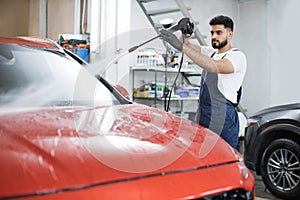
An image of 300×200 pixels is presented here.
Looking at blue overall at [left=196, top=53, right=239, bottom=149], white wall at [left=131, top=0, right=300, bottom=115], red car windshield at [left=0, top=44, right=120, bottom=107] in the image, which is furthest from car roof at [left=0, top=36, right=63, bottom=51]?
white wall at [left=131, top=0, right=300, bottom=115]

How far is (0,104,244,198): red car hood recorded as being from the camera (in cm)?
101

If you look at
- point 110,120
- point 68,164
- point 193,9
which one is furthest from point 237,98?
point 193,9

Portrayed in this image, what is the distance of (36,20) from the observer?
600cm

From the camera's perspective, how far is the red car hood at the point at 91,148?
1.01 metres

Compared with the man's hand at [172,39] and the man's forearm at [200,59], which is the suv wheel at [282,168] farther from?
the man's hand at [172,39]

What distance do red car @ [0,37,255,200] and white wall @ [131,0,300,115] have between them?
3.89 m

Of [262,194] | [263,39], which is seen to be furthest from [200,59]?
[263,39]

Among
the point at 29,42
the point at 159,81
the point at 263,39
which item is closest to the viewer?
the point at 29,42

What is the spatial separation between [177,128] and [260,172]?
7.48ft

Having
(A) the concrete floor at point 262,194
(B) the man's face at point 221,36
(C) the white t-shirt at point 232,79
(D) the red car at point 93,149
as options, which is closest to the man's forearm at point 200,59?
(C) the white t-shirt at point 232,79

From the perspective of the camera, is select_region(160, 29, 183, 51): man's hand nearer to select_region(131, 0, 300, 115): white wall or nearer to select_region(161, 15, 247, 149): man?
select_region(161, 15, 247, 149): man

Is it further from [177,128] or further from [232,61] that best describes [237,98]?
[177,128]

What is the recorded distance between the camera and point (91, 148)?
3.94 feet

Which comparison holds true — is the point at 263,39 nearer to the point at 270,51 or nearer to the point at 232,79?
the point at 270,51
